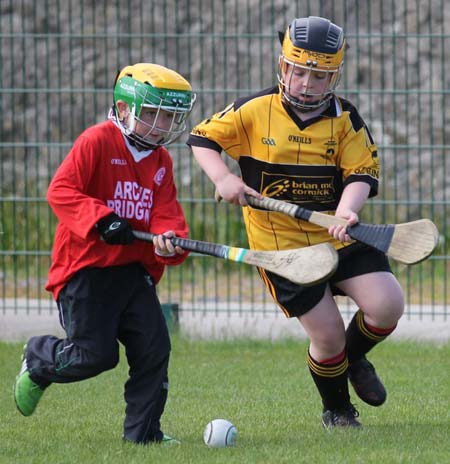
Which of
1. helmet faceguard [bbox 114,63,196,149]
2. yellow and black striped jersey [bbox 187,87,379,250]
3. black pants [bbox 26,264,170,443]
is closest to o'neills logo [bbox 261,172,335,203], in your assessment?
yellow and black striped jersey [bbox 187,87,379,250]

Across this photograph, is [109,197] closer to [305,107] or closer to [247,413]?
[305,107]

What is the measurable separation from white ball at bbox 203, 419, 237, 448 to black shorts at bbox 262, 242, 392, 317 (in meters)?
0.66

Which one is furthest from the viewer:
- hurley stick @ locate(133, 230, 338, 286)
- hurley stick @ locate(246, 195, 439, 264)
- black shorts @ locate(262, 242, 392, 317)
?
black shorts @ locate(262, 242, 392, 317)

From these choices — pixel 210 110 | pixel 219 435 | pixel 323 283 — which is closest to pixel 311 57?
pixel 323 283

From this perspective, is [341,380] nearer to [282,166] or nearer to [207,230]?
[282,166]

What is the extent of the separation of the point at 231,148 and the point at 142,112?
2.03 feet

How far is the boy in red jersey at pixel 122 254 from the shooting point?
18.2ft

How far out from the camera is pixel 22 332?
970cm

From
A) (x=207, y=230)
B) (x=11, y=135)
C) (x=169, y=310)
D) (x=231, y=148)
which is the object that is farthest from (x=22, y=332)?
(x=231, y=148)

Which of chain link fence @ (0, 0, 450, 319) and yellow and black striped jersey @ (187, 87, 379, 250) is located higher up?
yellow and black striped jersey @ (187, 87, 379, 250)

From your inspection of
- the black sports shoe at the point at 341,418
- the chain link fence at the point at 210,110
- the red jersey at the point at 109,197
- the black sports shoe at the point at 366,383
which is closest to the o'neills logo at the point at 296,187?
the red jersey at the point at 109,197

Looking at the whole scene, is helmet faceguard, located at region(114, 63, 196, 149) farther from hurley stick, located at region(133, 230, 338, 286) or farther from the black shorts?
the black shorts

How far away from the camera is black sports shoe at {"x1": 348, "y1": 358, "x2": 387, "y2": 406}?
241 inches

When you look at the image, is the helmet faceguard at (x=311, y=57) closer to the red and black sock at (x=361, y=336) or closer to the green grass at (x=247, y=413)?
the red and black sock at (x=361, y=336)
